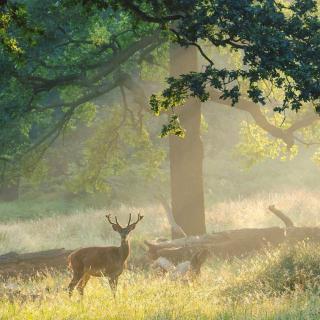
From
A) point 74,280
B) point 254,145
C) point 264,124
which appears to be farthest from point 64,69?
point 74,280

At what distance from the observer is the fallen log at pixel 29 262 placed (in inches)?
672

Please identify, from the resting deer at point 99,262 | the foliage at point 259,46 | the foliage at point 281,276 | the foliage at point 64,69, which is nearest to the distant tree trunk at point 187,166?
the foliage at point 64,69

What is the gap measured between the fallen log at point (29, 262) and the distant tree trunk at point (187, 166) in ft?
16.2

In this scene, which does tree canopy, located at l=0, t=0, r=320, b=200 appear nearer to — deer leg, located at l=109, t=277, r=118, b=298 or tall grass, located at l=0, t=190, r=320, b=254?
deer leg, located at l=109, t=277, r=118, b=298

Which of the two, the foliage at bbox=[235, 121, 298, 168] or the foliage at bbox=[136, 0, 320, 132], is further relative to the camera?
the foliage at bbox=[235, 121, 298, 168]

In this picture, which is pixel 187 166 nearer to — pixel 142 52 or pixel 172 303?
pixel 142 52

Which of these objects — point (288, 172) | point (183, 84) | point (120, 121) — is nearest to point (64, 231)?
point (120, 121)

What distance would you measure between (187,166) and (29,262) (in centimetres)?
657

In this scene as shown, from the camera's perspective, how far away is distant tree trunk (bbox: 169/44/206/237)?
2142 centimetres

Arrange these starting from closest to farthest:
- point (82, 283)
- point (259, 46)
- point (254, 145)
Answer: point (259, 46), point (82, 283), point (254, 145)

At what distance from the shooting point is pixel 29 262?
17.4 metres

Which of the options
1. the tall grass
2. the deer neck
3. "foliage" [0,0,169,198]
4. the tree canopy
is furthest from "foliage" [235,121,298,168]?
the deer neck

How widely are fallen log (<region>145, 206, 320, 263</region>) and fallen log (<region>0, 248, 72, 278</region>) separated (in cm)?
269

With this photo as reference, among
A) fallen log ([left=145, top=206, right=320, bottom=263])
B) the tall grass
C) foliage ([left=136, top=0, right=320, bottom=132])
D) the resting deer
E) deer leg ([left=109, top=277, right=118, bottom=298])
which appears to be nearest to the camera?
foliage ([left=136, top=0, right=320, bottom=132])
